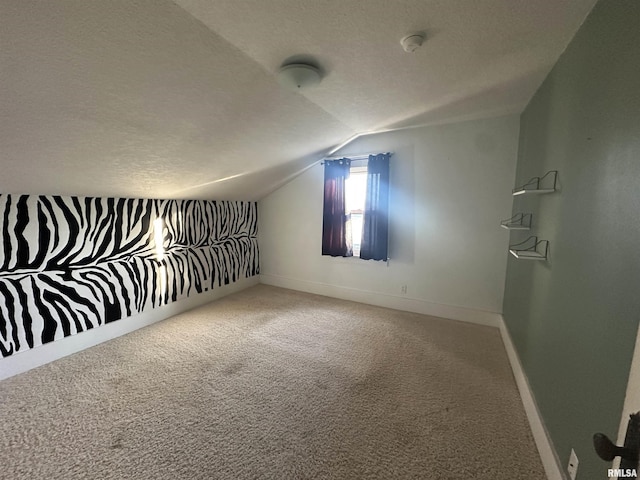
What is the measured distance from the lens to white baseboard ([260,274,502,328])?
3.03 m

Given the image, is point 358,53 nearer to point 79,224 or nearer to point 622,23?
point 622,23

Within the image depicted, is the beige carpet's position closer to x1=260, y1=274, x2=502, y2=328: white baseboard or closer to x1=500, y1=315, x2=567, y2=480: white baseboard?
x1=500, y1=315, x2=567, y2=480: white baseboard

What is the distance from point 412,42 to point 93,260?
324 centimetres

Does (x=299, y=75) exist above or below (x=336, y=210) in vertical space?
above

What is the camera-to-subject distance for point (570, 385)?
3.95 feet

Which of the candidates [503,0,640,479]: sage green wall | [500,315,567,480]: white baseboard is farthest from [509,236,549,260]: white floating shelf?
[500,315,567,480]: white baseboard

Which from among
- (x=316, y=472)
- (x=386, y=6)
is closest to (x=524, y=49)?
(x=386, y=6)

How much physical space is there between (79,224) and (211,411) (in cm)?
212

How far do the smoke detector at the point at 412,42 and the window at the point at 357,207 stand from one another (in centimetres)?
187

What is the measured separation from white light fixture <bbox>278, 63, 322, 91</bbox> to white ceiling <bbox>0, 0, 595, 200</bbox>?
0.06 meters

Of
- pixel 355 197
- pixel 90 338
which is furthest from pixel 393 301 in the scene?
pixel 90 338

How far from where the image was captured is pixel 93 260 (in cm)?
255

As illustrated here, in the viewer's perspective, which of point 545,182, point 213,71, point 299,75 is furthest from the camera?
point 545,182

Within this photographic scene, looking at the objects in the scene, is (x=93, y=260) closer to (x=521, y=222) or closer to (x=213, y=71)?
(x=213, y=71)
